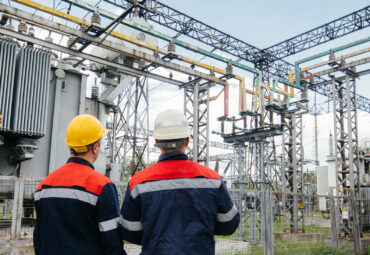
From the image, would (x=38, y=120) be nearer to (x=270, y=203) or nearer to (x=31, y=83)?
(x=31, y=83)

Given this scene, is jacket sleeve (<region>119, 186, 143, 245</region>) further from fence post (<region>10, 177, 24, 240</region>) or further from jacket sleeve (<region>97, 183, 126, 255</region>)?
fence post (<region>10, 177, 24, 240</region>)

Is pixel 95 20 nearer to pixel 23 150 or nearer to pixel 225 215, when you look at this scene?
pixel 23 150

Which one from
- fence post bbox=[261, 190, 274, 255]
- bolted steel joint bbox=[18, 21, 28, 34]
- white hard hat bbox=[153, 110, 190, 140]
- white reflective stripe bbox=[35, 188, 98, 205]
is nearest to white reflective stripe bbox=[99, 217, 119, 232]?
white reflective stripe bbox=[35, 188, 98, 205]

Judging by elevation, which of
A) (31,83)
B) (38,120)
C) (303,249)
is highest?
(31,83)

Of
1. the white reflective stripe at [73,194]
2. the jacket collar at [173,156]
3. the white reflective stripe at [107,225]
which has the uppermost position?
the jacket collar at [173,156]

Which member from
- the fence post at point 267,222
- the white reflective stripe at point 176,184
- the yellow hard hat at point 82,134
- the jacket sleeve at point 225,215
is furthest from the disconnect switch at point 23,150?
the jacket sleeve at point 225,215

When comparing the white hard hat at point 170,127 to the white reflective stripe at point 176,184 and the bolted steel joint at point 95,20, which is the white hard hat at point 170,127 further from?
the bolted steel joint at point 95,20

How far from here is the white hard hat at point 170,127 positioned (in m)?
2.67

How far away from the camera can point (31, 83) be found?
27.1ft

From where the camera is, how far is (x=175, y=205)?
8.18ft

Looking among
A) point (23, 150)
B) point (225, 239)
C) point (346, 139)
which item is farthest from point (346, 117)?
A: point (23, 150)

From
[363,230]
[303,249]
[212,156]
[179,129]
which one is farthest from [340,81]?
[212,156]

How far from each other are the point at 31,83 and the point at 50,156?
5.98 feet

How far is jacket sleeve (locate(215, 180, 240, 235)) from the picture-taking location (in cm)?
264
